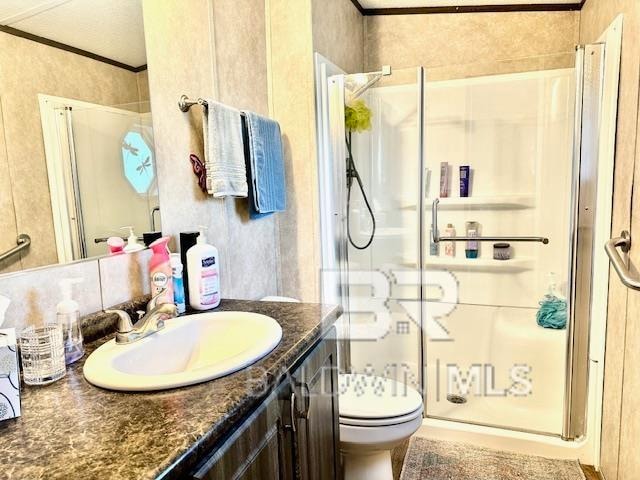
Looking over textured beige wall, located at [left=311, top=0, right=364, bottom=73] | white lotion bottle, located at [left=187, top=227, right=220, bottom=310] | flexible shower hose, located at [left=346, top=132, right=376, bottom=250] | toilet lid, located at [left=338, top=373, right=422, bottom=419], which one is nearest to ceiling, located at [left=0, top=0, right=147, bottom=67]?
white lotion bottle, located at [left=187, top=227, right=220, bottom=310]

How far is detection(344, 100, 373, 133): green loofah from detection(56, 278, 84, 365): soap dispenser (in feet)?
5.40

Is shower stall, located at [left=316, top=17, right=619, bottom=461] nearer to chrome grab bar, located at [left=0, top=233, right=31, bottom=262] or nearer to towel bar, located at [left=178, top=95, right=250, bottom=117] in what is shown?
towel bar, located at [left=178, top=95, right=250, bottom=117]

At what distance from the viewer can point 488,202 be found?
263 cm

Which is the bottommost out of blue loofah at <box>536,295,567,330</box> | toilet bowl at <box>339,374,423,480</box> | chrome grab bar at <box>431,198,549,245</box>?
toilet bowl at <box>339,374,423,480</box>

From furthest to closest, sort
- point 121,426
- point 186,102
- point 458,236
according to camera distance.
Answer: point 458,236
point 186,102
point 121,426

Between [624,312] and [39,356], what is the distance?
1.86 m

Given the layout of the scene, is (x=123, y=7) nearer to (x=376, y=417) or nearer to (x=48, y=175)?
(x=48, y=175)

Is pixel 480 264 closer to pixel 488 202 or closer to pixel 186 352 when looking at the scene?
pixel 488 202

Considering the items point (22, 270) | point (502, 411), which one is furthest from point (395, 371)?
point (22, 270)

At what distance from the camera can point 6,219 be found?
2.95ft

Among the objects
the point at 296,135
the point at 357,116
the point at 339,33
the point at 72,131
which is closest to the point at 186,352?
the point at 72,131

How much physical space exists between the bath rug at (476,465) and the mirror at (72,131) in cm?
156

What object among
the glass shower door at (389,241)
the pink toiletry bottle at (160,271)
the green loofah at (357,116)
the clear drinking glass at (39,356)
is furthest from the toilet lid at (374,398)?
the green loofah at (357,116)

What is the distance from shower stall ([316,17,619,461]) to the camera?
2.16 meters
